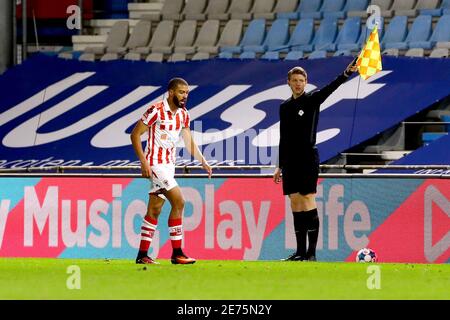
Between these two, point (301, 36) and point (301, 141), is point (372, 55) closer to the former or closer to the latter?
point (301, 141)

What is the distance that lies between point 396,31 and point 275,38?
206 centimetres

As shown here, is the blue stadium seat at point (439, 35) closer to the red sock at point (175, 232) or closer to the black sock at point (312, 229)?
the black sock at point (312, 229)

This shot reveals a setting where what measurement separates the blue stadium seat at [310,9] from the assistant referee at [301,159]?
765 cm

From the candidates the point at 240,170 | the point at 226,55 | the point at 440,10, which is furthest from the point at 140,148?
the point at 226,55

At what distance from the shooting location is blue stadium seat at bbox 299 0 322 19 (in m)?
21.5

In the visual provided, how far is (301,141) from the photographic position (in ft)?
45.4

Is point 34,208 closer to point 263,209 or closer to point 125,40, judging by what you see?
point 263,209

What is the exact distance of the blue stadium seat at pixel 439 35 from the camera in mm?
20016

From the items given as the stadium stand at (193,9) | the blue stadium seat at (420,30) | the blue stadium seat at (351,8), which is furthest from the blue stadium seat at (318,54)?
the stadium stand at (193,9)

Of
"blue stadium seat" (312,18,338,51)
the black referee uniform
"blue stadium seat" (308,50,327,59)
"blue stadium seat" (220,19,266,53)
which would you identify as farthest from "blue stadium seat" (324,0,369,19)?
the black referee uniform

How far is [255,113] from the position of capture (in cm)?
2000
